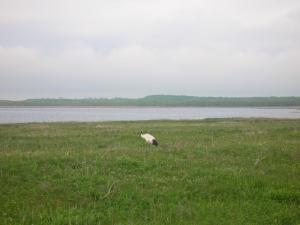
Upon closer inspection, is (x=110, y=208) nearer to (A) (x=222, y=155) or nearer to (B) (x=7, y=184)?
(B) (x=7, y=184)

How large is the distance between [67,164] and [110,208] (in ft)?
17.9

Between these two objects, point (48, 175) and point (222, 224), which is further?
point (48, 175)

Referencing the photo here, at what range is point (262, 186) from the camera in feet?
41.9

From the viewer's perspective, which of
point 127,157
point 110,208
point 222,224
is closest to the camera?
point 222,224

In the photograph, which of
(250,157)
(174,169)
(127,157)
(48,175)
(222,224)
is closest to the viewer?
(222,224)

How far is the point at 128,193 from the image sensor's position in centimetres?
1183

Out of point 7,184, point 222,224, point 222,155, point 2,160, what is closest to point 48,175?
point 7,184

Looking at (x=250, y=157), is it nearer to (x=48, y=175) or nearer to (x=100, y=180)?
(x=100, y=180)

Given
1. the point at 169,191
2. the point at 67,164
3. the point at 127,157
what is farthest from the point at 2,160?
the point at 169,191

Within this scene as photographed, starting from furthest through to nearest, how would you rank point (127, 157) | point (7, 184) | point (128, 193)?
1. point (127, 157)
2. point (7, 184)
3. point (128, 193)

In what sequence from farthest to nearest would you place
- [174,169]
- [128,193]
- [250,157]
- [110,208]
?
[250,157], [174,169], [128,193], [110,208]

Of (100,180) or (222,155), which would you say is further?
(222,155)

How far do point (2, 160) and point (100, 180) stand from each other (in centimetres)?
542

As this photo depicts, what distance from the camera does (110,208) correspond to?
10.6 meters
